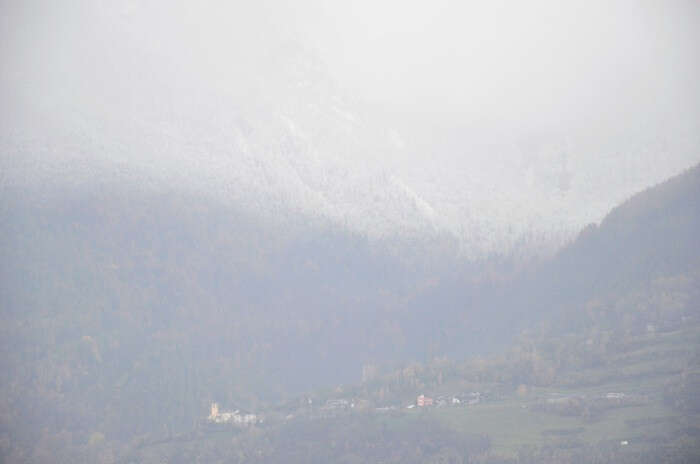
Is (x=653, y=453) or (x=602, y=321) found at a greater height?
(x=602, y=321)

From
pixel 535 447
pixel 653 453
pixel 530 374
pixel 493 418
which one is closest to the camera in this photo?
pixel 653 453

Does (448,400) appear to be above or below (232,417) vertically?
above

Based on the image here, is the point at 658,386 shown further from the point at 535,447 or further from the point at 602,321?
the point at 602,321

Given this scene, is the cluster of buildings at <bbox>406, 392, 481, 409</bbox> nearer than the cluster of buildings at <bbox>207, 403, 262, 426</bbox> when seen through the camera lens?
Yes

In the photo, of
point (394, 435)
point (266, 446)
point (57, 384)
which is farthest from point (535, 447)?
point (57, 384)

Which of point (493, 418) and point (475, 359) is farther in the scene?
point (475, 359)

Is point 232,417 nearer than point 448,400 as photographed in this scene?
No

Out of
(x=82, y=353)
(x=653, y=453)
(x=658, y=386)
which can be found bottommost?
(x=653, y=453)

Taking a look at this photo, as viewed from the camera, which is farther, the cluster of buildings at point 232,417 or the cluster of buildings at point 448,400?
the cluster of buildings at point 232,417

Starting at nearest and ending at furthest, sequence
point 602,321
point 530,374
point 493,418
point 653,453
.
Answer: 1. point 653,453
2. point 493,418
3. point 530,374
4. point 602,321

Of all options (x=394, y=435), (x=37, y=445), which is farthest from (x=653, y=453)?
(x=37, y=445)
